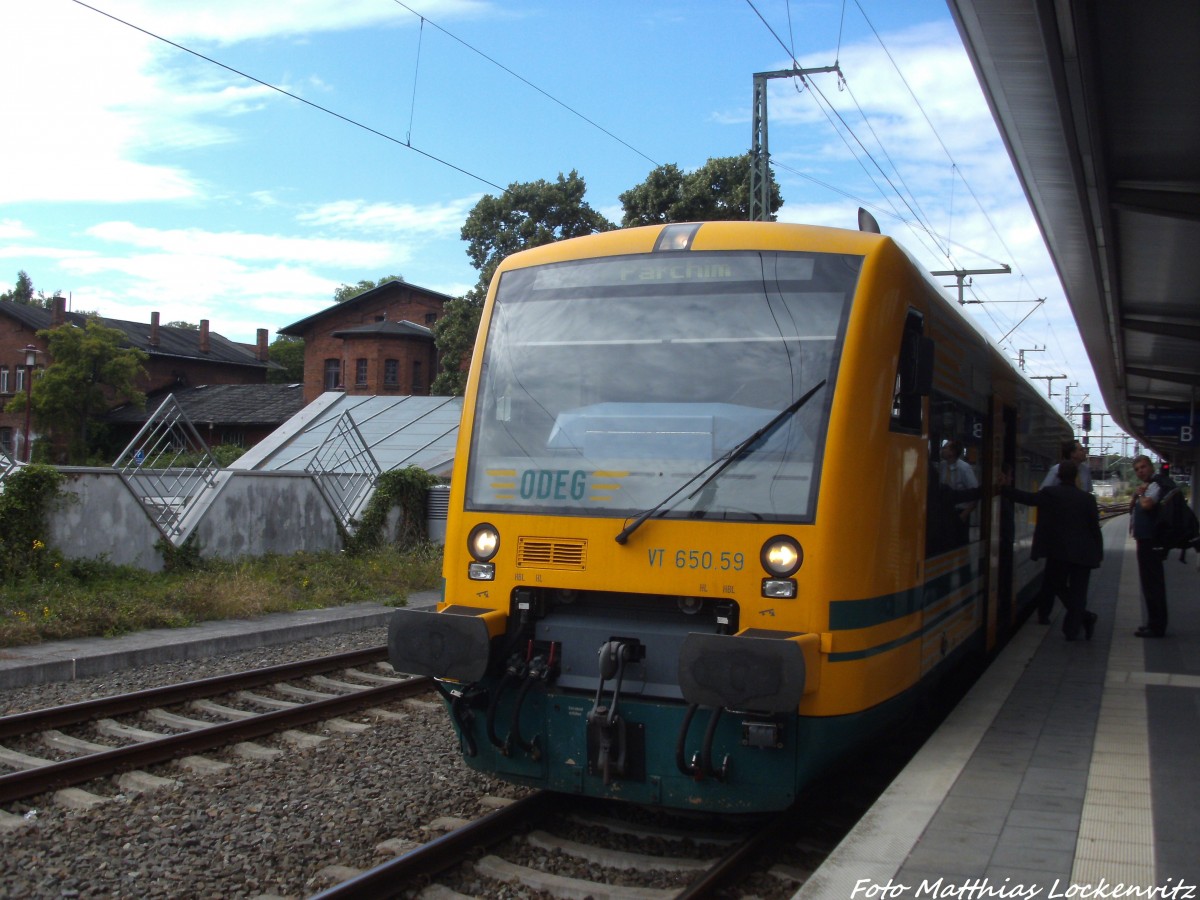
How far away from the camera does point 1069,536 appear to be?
33.1 feet

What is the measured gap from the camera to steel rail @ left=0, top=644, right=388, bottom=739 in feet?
25.4

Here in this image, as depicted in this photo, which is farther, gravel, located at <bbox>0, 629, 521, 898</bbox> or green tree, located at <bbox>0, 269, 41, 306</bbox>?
green tree, located at <bbox>0, 269, 41, 306</bbox>

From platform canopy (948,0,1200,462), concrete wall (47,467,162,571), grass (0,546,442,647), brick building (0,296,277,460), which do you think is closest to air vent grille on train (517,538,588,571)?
platform canopy (948,0,1200,462)

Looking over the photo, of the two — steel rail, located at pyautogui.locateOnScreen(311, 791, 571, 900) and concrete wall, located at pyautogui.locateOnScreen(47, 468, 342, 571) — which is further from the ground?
concrete wall, located at pyautogui.locateOnScreen(47, 468, 342, 571)

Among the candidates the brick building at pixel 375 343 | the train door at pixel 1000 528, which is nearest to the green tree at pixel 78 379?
the brick building at pixel 375 343

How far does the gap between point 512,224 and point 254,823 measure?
34864mm

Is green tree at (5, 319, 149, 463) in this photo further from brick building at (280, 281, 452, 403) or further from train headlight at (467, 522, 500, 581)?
train headlight at (467, 522, 500, 581)

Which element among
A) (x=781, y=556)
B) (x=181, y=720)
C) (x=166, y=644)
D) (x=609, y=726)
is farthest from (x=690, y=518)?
(x=166, y=644)

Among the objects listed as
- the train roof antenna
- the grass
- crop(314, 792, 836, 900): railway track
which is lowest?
crop(314, 792, 836, 900): railway track

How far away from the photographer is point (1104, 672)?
877 cm

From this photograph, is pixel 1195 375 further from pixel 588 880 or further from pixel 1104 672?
pixel 588 880

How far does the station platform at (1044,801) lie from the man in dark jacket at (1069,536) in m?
1.46

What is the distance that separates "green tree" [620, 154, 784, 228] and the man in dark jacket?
84.0 ft

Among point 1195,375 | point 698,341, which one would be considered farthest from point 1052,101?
point 1195,375
